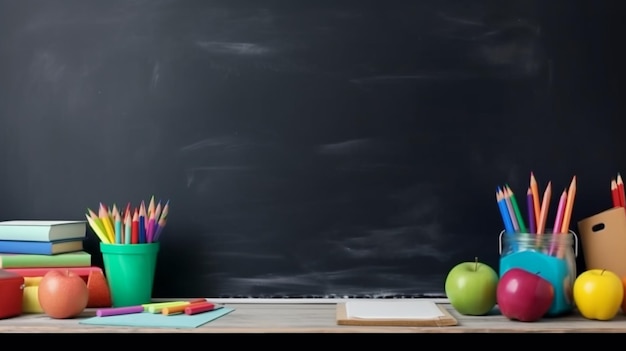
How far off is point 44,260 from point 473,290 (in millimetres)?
797

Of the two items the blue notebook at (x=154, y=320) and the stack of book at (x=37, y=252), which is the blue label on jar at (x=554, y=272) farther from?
the stack of book at (x=37, y=252)

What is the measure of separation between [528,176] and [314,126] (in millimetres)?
454

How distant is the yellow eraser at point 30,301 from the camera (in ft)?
4.32

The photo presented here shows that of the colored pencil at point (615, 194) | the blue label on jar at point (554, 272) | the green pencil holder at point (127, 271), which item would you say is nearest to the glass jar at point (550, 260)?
the blue label on jar at point (554, 272)

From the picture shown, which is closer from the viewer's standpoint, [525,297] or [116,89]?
[525,297]

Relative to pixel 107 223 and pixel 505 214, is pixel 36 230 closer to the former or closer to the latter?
pixel 107 223

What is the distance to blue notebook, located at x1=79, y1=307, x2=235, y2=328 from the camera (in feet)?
3.89

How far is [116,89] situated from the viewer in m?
1.54

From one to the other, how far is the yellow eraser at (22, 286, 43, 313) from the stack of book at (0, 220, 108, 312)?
1cm

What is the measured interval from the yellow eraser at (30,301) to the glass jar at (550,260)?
33.8 inches

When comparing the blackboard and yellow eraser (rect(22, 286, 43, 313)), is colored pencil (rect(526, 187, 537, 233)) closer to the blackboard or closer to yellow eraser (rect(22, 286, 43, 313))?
the blackboard

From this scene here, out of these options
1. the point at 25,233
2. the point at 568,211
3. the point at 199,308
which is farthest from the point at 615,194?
the point at 25,233
